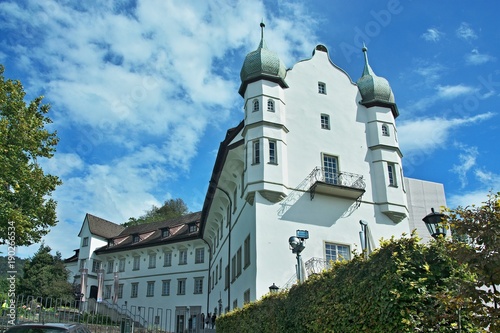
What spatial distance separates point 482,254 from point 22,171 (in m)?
21.3

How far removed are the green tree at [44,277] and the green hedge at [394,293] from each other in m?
49.2

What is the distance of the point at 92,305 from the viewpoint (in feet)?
169

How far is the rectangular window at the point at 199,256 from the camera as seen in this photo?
1948 inches

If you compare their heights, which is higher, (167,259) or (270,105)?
(270,105)

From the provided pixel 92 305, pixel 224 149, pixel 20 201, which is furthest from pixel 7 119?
pixel 92 305

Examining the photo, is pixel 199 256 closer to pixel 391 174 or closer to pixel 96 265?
pixel 96 265

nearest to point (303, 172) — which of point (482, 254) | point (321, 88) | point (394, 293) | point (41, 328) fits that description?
point (321, 88)

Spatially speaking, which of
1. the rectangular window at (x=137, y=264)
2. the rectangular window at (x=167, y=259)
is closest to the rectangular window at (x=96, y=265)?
the rectangular window at (x=137, y=264)

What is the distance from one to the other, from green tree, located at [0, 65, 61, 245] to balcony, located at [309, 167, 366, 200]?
1343 centimetres

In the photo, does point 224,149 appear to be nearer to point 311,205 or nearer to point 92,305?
point 311,205

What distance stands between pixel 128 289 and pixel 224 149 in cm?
3199

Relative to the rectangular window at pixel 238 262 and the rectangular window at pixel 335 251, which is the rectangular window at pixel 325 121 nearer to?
the rectangular window at pixel 335 251

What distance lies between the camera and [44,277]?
2126 inches

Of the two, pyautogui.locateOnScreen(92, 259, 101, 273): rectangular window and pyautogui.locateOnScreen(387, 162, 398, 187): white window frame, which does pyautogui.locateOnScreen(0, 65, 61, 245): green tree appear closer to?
pyautogui.locateOnScreen(387, 162, 398, 187): white window frame
